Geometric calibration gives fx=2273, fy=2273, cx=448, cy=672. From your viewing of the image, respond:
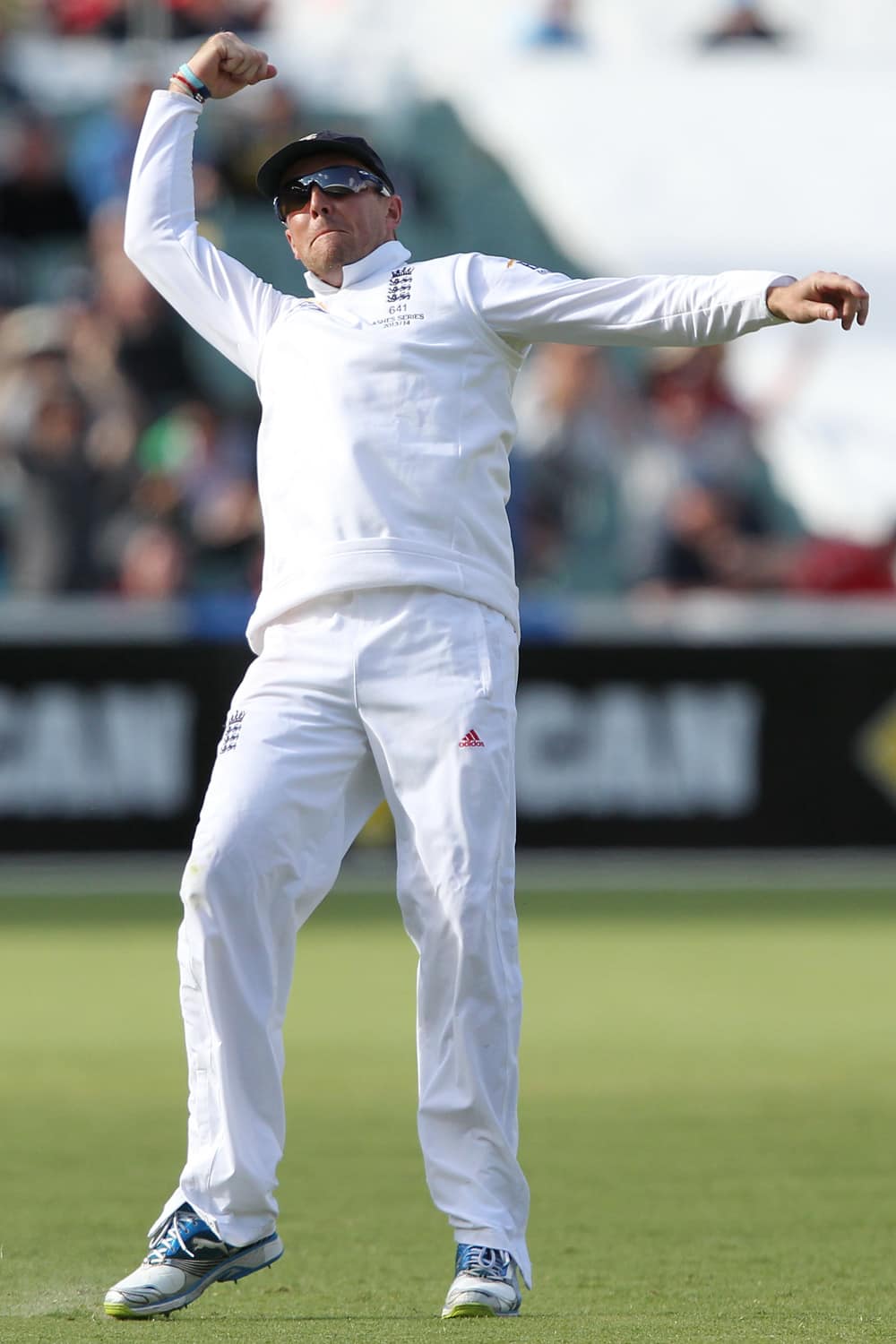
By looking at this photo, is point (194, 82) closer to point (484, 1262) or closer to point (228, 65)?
point (228, 65)

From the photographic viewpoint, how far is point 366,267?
4590 millimetres

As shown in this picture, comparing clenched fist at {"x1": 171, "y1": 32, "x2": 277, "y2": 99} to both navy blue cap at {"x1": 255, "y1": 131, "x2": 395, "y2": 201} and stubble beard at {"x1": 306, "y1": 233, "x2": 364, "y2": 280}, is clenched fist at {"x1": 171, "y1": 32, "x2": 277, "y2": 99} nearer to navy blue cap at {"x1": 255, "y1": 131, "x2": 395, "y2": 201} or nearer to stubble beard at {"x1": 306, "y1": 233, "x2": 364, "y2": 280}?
navy blue cap at {"x1": 255, "y1": 131, "x2": 395, "y2": 201}

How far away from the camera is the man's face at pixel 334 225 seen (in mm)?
4551

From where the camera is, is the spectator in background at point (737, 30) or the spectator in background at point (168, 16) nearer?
the spectator in background at point (168, 16)

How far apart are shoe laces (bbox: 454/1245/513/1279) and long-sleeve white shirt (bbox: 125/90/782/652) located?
1.22 m

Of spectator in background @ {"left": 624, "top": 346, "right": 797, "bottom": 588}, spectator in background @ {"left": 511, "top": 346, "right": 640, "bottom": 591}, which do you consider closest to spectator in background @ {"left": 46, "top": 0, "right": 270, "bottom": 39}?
spectator in background @ {"left": 511, "top": 346, "right": 640, "bottom": 591}

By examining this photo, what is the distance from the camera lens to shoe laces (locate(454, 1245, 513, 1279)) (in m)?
4.12

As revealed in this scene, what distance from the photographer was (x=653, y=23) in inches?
740

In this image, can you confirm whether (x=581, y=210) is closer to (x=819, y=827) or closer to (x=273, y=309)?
(x=819, y=827)

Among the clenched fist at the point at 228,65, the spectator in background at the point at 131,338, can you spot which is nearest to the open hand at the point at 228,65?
the clenched fist at the point at 228,65

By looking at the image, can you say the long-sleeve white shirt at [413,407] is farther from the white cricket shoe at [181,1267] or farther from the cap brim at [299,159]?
the white cricket shoe at [181,1267]

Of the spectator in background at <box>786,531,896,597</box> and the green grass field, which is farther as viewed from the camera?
the spectator in background at <box>786,531,896,597</box>

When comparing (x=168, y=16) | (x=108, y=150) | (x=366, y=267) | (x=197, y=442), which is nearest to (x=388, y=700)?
(x=366, y=267)

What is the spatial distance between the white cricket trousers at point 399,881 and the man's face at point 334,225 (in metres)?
0.73
